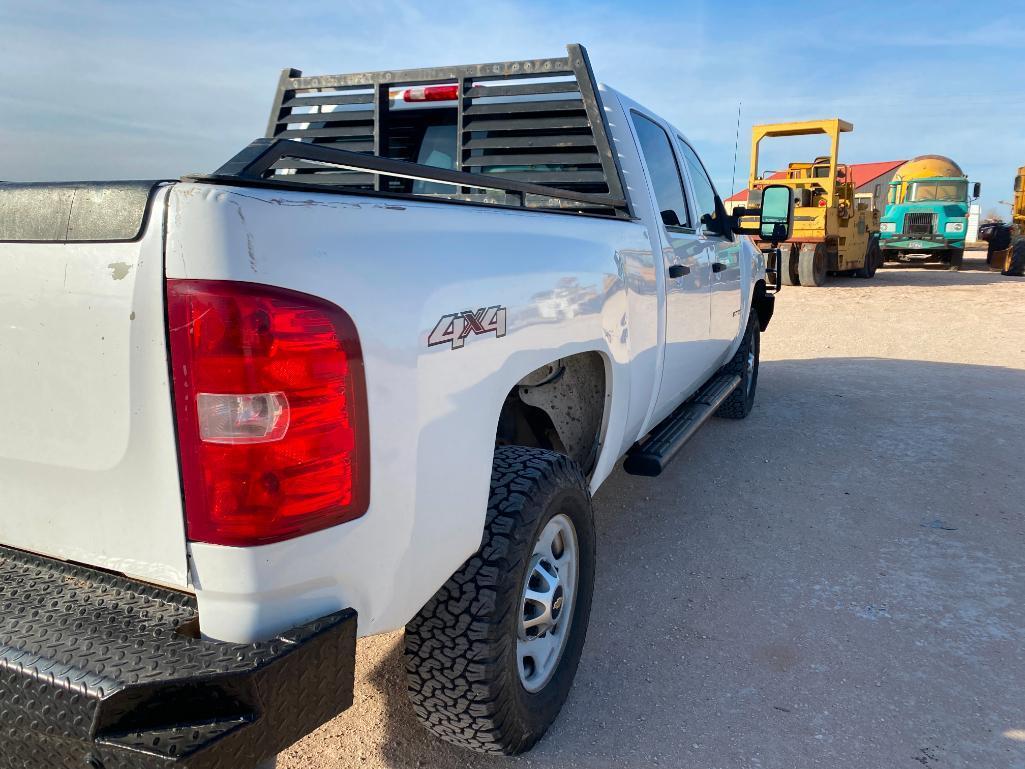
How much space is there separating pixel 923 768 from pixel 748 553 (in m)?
1.51

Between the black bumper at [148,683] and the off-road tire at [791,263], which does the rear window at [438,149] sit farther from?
the off-road tire at [791,263]

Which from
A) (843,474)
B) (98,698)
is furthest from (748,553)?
(98,698)

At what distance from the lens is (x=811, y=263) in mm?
16953

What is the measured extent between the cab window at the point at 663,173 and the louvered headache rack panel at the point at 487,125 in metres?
0.32

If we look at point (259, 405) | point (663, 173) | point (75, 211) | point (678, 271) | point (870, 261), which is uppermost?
point (663, 173)

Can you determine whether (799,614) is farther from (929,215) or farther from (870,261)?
(929,215)

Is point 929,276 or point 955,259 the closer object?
point 929,276

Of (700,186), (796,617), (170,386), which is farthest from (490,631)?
(700,186)

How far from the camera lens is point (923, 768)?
92.2 inches

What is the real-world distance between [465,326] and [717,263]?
307 centimetres

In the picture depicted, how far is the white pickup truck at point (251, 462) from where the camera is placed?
140 cm

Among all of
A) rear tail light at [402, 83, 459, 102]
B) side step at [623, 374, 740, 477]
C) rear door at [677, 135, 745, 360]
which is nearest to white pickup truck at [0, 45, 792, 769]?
side step at [623, 374, 740, 477]

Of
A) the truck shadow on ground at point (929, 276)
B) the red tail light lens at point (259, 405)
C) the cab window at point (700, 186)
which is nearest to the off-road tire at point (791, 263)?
the truck shadow on ground at point (929, 276)

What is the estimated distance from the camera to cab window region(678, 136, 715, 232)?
4672mm
